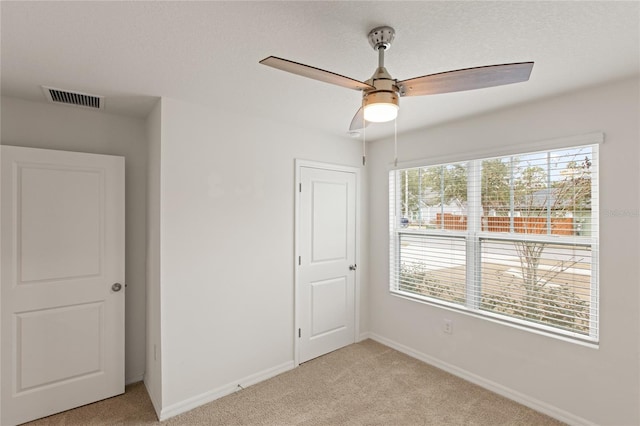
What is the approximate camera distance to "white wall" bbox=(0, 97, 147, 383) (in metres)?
2.63

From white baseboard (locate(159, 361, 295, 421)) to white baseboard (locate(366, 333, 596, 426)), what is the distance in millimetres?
1305

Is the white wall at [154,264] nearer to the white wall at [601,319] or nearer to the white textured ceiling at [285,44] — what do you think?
the white textured ceiling at [285,44]

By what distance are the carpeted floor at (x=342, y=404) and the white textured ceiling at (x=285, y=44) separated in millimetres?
2450

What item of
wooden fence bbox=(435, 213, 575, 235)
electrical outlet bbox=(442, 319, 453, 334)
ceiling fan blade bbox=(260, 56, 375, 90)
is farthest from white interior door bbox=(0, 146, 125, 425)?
wooden fence bbox=(435, 213, 575, 235)

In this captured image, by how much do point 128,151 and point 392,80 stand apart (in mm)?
2570

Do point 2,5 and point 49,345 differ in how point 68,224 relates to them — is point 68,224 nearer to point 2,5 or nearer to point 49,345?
point 49,345

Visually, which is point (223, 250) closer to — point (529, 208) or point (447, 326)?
point (447, 326)

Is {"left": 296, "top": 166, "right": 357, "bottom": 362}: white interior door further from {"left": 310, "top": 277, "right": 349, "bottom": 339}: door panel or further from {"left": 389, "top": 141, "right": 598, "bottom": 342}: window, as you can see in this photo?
{"left": 389, "top": 141, "right": 598, "bottom": 342}: window

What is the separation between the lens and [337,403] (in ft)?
8.61

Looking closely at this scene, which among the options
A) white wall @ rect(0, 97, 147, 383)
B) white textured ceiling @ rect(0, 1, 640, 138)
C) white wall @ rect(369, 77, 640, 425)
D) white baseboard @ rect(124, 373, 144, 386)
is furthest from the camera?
white baseboard @ rect(124, 373, 144, 386)

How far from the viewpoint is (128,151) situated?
2.95m

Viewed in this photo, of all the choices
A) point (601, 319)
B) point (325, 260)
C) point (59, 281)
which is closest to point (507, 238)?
point (601, 319)

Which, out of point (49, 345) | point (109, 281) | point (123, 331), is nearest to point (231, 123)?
point (109, 281)

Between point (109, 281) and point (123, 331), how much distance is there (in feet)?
1.48
